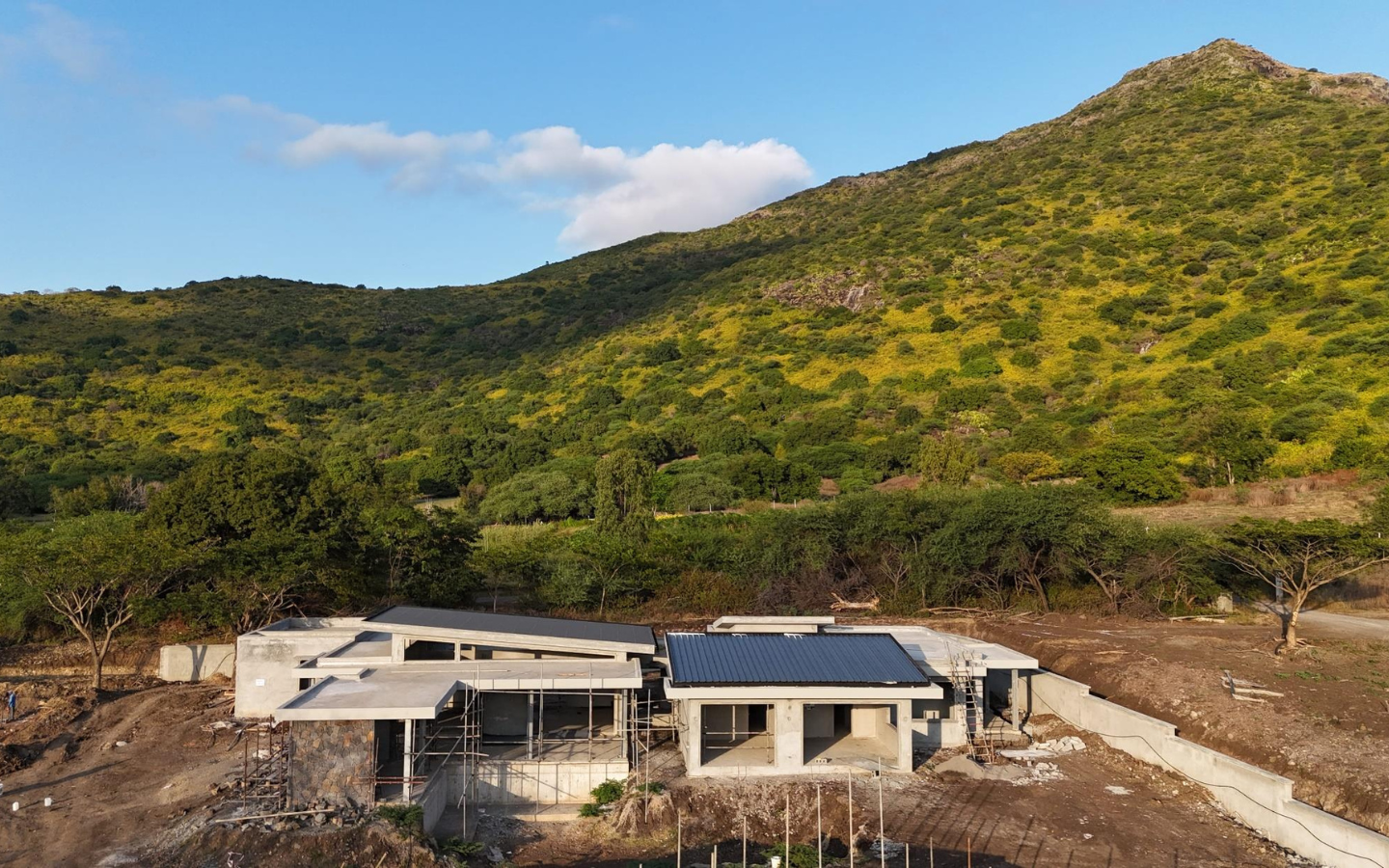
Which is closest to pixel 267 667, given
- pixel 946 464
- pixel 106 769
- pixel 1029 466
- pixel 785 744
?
pixel 106 769

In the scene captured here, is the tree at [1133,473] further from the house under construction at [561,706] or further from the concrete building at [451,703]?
the concrete building at [451,703]

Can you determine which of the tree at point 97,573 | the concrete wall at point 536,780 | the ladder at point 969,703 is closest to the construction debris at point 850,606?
the ladder at point 969,703

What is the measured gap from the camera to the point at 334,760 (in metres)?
17.4

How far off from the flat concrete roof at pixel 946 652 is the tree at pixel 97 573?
21495mm

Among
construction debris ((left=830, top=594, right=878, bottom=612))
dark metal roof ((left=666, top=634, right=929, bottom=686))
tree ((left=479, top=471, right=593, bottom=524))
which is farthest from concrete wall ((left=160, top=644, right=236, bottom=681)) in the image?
tree ((left=479, top=471, right=593, bottom=524))

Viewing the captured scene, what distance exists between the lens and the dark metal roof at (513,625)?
22516mm

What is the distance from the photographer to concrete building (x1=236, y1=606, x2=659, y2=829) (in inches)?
685

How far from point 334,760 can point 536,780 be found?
4.28m

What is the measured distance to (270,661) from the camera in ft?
80.2

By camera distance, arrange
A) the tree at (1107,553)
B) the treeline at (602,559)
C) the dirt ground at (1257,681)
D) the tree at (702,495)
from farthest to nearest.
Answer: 1. the tree at (702,495)
2. the tree at (1107,553)
3. the treeline at (602,559)
4. the dirt ground at (1257,681)

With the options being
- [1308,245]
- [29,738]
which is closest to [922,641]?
[29,738]

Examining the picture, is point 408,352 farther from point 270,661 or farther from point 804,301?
point 270,661

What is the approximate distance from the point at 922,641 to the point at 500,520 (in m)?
34.2

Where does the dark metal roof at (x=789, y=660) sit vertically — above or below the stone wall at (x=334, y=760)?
above
